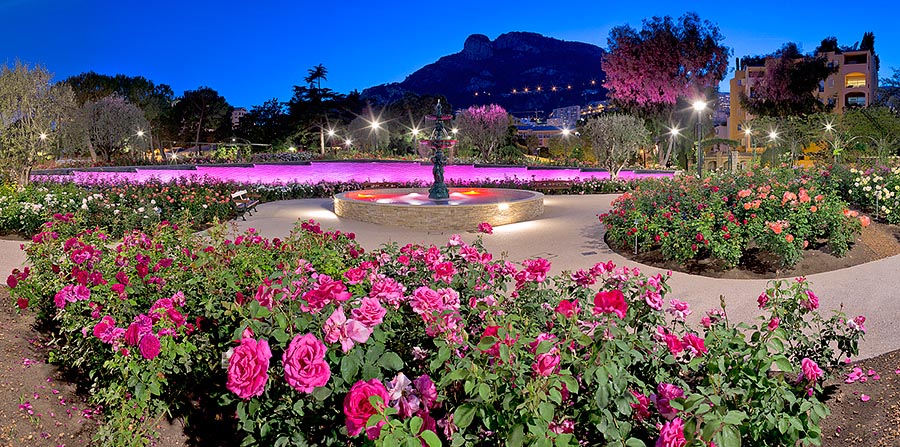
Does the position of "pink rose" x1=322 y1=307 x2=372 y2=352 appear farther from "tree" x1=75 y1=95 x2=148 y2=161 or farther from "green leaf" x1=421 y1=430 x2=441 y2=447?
"tree" x1=75 y1=95 x2=148 y2=161

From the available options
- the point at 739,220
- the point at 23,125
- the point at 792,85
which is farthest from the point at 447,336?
the point at 792,85

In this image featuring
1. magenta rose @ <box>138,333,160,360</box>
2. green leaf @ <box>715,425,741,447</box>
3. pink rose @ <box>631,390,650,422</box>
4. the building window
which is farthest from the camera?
the building window

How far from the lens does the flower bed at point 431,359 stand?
76.5 inches

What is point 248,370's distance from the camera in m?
1.95

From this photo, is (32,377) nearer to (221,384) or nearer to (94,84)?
(221,384)

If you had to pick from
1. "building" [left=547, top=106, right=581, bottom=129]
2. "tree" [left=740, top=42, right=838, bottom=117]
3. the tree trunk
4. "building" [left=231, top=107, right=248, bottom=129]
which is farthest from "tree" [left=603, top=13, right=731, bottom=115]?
"building" [left=547, top=106, right=581, bottom=129]

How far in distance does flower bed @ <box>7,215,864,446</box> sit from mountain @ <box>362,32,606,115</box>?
123m

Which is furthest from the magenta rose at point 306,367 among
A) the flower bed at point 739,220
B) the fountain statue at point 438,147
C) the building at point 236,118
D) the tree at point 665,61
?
the building at point 236,118

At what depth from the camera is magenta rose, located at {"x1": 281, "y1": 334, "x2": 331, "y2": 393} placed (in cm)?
192

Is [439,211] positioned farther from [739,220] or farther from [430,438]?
[430,438]

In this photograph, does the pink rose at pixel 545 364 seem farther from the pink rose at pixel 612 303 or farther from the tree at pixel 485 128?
the tree at pixel 485 128

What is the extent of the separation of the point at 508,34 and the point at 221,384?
178221 mm

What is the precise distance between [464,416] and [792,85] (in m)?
47.3

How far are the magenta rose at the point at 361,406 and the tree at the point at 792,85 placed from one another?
47.1 metres
